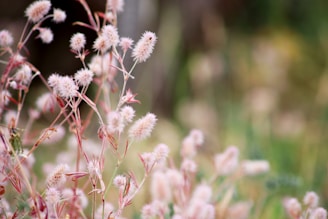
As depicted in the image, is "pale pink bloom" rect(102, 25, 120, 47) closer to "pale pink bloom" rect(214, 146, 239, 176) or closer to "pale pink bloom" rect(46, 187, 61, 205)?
"pale pink bloom" rect(46, 187, 61, 205)

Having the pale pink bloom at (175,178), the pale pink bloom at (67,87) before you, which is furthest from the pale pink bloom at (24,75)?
the pale pink bloom at (175,178)

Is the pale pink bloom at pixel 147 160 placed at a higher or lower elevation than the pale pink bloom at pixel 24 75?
lower

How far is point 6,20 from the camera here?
114 inches

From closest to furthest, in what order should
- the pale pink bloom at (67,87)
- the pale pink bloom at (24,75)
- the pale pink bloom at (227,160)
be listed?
1. the pale pink bloom at (67,87)
2. the pale pink bloom at (24,75)
3. the pale pink bloom at (227,160)

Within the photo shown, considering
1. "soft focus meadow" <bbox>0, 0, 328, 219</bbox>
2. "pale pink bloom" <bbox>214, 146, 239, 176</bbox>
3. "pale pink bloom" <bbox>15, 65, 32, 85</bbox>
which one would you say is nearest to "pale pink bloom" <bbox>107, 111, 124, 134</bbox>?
"soft focus meadow" <bbox>0, 0, 328, 219</bbox>

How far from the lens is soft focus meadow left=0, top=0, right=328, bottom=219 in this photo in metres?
0.74

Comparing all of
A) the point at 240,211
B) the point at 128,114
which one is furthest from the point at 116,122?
the point at 240,211

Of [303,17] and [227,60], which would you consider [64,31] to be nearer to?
[227,60]

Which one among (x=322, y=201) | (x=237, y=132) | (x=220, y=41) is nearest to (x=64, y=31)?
(x=220, y=41)

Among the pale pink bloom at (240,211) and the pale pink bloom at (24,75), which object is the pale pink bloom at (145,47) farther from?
the pale pink bloom at (240,211)

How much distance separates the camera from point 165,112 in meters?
2.97

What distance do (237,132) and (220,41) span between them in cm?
96

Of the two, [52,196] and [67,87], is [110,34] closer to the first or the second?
[67,87]

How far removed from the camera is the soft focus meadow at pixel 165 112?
74 centimetres
